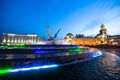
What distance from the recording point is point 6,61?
21281mm

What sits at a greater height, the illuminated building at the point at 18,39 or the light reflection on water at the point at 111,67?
the illuminated building at the point at 18,39

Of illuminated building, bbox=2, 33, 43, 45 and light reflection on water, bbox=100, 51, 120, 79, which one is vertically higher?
illuminated building, bbox=2, 33, 43, 45

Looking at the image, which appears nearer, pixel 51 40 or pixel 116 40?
pixel 51 40

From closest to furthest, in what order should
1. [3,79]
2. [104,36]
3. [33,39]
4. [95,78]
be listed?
[3,79] → [95,78] → [104,36] → [33,39]

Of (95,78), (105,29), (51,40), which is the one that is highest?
(105,29)

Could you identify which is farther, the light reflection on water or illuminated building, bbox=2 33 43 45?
illuminated building, bbox=2 33 43 45

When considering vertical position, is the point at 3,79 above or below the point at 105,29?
below

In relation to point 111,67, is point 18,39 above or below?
above

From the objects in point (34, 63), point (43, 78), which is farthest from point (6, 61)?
point (43, 78)

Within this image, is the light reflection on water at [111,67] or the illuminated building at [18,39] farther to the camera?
the illuminated building at [18,39]

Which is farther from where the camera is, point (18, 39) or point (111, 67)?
point (18, 39)

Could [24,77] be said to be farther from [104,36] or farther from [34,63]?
[104,36]

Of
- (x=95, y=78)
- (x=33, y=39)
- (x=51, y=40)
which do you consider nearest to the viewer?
(x=95, y=78)

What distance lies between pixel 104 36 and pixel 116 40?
90.4ft
